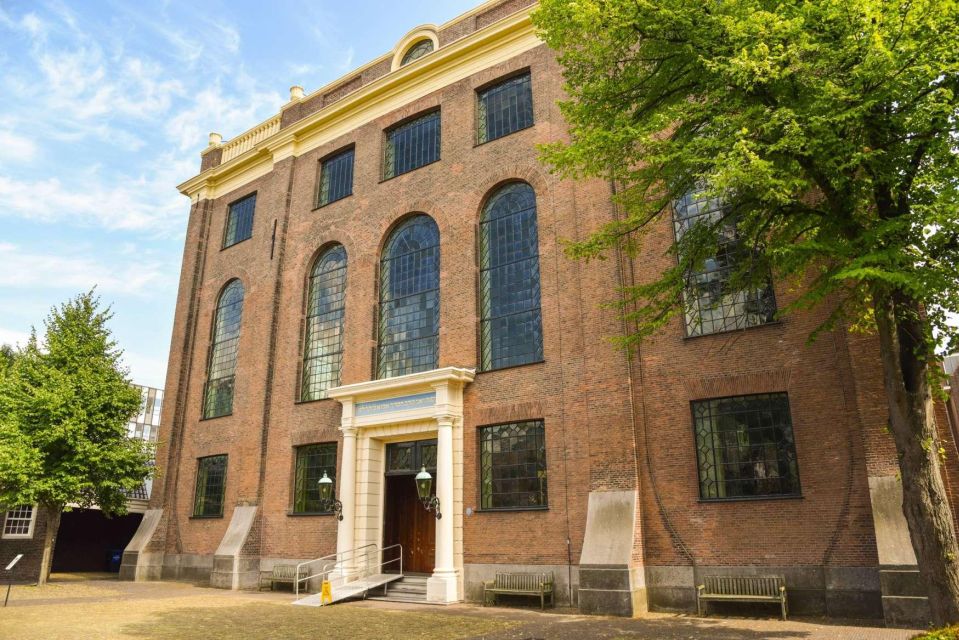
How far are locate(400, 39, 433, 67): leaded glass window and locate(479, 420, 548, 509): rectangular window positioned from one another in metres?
13.8

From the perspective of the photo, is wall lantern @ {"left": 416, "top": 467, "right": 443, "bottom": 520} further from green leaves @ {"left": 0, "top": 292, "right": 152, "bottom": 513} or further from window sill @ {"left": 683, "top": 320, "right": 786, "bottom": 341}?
green leaves @ {"left": 0, "top": 292, "right": 152, "bottom": 513}

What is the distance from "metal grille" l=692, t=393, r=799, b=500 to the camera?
43.3 ft

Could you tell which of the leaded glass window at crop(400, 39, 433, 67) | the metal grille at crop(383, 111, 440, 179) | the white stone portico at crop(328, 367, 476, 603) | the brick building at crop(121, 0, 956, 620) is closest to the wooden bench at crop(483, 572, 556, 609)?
the brick building at crop(121, 0, 956, 620)

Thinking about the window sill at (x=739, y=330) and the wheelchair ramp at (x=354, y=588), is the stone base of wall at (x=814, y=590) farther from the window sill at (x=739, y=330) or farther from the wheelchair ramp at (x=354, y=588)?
the wheelchair ramp at (x=354, y=588)

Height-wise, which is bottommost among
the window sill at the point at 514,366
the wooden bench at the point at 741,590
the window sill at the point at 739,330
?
the wooden bench at the point at 741,590

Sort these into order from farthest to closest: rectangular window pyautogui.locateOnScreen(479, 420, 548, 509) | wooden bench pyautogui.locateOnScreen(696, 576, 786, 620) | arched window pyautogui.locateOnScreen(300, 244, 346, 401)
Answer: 1. arched window pyautogui.locateOnScreen(300, 244, 346, 401)
2. rectangular window pyautogui.locateOnScreen(479, 420, 548, 509)
3. wooden bench pyautogui.locateOnScreen(696, 576, 786, 620)

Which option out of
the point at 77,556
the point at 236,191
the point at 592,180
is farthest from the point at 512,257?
the point at 77,556

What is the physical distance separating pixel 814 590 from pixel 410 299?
13.1 metres

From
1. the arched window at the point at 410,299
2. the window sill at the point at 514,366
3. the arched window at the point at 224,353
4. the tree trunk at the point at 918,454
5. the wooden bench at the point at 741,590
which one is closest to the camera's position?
the tree trunk at the point at 918,454

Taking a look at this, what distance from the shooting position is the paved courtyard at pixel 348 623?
10953mm

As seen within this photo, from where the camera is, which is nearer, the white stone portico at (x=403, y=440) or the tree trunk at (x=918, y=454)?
the tree trunk at (x=918, y=454)

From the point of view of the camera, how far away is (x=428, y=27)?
22.7 metres

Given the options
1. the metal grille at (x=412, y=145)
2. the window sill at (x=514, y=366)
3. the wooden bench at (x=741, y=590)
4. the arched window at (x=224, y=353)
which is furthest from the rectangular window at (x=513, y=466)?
the arched window at (x=224, y=353)

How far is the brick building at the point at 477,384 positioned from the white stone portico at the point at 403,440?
0.23 feet
